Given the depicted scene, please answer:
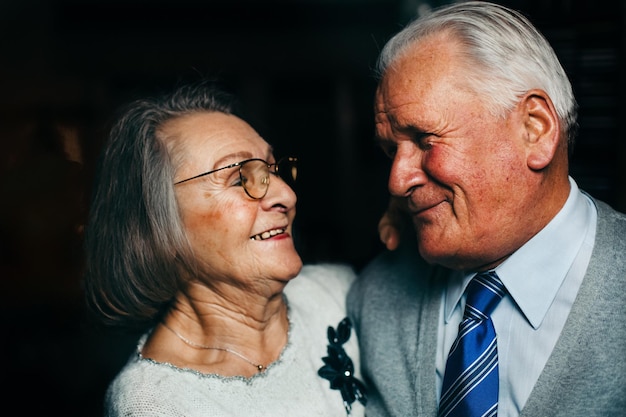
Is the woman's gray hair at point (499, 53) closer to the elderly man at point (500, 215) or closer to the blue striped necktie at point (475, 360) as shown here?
the elderly man at point (500, 215)

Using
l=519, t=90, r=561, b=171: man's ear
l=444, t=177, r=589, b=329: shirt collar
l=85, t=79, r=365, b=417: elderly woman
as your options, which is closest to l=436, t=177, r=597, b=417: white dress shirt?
l=444, t=177, r=589, b=329: shirt collar

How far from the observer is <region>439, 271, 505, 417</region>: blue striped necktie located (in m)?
1.44

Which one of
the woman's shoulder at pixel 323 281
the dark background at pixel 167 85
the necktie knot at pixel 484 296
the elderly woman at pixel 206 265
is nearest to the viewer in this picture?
the necktie knot at pixel 484 296

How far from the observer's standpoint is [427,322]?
169cm

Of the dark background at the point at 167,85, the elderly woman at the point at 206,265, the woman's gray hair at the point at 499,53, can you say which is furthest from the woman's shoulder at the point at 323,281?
the woman's gray hair at the point at 499,53

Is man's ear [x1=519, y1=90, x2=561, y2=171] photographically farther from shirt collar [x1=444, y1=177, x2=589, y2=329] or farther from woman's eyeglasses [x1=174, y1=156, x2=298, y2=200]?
woman's eyeglasses [x1=174, y1=156, x2=298, y2=200]

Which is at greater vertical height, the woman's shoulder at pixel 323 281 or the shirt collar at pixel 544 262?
the shirt collar at pixel 544 262

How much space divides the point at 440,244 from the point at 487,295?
195 mm

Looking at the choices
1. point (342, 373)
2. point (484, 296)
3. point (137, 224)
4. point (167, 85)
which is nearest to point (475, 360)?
point (484, 296)

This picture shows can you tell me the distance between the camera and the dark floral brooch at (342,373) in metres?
1.73

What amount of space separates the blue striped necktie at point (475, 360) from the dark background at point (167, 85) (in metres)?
1.04

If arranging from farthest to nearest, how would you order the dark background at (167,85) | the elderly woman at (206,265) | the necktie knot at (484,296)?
the dark background at (167,85), the elderly woman at (206,265), the necktie knot at (484,296)

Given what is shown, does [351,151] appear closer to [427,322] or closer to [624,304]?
[427,322]

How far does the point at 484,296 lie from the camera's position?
5.07ft
